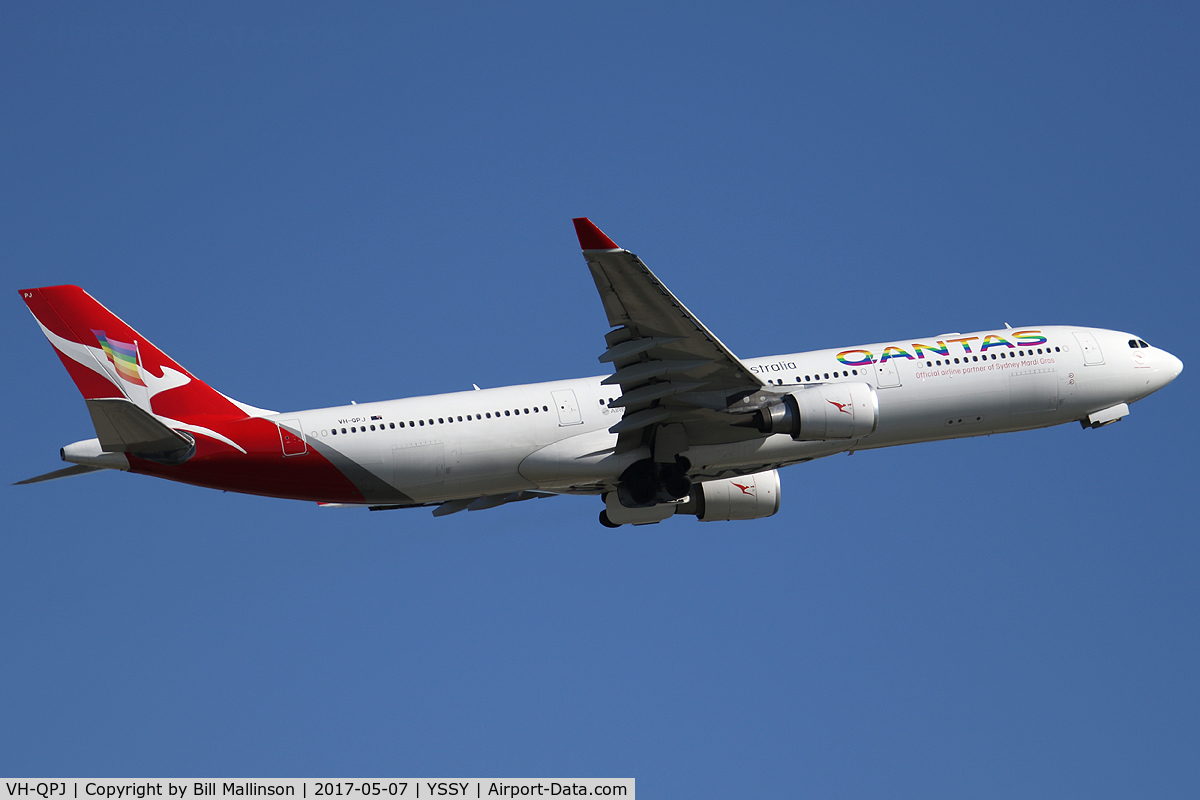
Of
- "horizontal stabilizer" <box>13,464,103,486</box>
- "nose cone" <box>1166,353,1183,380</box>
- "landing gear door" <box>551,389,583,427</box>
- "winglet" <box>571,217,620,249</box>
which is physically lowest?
"horizontal stabilizer" <box>13,464,103,486</box>

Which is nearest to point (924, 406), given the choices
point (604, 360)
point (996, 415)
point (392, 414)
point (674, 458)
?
point (996, 415)

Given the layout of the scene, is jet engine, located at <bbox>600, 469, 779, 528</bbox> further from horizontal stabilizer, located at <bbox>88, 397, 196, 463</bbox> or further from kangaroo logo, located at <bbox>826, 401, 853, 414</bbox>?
horizontal stabilizer, located at <bbox>88, 397, 196, 463</bbox>

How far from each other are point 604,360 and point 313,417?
8.14 meters

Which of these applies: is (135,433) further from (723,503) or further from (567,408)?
(723,503)

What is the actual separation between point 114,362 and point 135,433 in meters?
3.20

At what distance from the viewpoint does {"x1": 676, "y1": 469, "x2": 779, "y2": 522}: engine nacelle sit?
131 ft

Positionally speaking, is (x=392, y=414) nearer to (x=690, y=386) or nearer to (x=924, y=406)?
(x=690, y=386)

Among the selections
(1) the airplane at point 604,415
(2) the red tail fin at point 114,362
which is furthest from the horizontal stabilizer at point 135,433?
(2) the red tail fin at point 114,362

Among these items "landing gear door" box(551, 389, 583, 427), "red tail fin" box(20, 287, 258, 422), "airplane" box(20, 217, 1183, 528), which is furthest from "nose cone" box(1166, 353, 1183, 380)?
"red tail fin" box(20, 287, 258, 422)

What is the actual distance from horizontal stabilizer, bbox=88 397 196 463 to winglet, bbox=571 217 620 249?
11.2m

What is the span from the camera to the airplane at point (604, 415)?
32.3 m

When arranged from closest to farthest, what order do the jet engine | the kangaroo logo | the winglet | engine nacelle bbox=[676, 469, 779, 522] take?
the winglet → the kangaroo logo → the jet engine → engine nacelle bbox=[676, 469, 779, 522]

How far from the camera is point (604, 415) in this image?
35906mm

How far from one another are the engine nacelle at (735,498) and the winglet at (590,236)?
12.4 meters
